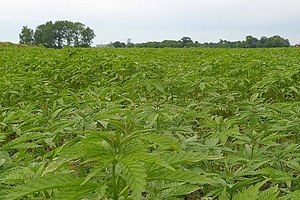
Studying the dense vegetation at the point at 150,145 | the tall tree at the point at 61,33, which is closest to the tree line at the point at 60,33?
the tall tree at the point at 61,33

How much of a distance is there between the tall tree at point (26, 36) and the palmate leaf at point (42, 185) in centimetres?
5228

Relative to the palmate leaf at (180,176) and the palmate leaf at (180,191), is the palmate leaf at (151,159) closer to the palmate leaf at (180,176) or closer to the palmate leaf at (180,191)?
the palmate leaf at (180,176)

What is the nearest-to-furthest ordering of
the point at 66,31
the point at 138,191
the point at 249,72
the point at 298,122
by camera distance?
the point at 138,191 → the point at 298,122 → the point at 249,72 → the point at 66,31

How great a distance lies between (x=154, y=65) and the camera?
4.55 m

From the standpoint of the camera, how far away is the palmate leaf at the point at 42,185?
92 centimetres

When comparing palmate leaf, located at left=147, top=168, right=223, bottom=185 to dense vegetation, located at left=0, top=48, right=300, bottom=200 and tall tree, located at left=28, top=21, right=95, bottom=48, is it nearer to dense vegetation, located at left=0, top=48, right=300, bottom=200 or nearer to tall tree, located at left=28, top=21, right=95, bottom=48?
dense vegetation, located at left=0, top=48, right=300, bottom=200

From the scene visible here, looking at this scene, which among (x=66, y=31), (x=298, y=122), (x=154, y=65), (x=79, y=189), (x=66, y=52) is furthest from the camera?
(x=66, y=31)

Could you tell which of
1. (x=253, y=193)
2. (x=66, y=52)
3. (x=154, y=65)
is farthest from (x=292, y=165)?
(x=66, y=52)

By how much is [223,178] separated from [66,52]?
6.27m

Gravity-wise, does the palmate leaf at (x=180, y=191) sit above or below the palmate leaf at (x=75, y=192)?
below

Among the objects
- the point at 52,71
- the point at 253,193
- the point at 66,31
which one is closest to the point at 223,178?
the point at 253,193

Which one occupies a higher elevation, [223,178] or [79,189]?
[79,189]

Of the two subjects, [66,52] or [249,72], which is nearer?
[249,72]

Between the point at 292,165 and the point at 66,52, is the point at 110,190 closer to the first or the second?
the point at 292,165
